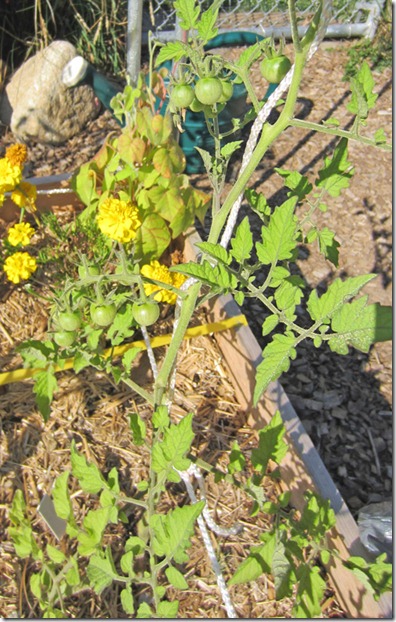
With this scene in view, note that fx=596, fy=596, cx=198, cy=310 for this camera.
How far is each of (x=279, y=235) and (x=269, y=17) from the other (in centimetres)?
→ 385

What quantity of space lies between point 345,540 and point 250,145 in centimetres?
97

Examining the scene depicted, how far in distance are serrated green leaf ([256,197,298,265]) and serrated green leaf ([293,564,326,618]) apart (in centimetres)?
58

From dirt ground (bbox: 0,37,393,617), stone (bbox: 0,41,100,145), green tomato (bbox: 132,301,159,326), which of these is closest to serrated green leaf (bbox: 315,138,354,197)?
green tomato (bbox: 132,301,159,326)

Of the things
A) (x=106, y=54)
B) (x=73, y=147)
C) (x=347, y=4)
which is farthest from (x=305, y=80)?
(x=73, y=147)

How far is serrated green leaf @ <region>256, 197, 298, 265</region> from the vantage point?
3.09ft

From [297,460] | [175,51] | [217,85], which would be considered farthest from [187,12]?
[297,460]

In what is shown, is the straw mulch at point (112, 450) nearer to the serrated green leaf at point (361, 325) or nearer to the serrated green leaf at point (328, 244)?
the serrated green leaf at point (328, 244)

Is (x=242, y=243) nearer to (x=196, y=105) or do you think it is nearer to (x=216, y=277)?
(x=216, y=277)

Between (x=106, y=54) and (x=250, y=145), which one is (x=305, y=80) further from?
(x=250, y=145)

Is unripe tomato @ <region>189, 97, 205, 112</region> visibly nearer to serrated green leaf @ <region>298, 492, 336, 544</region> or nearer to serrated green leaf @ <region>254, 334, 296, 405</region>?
serrated green leaf @ <region>254, 334, 296, 405</region>

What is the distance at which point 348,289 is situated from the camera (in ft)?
2.95

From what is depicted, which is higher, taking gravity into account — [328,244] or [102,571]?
[328,244]

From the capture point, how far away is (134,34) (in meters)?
2.62

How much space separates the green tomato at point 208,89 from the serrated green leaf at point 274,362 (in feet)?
1.31
